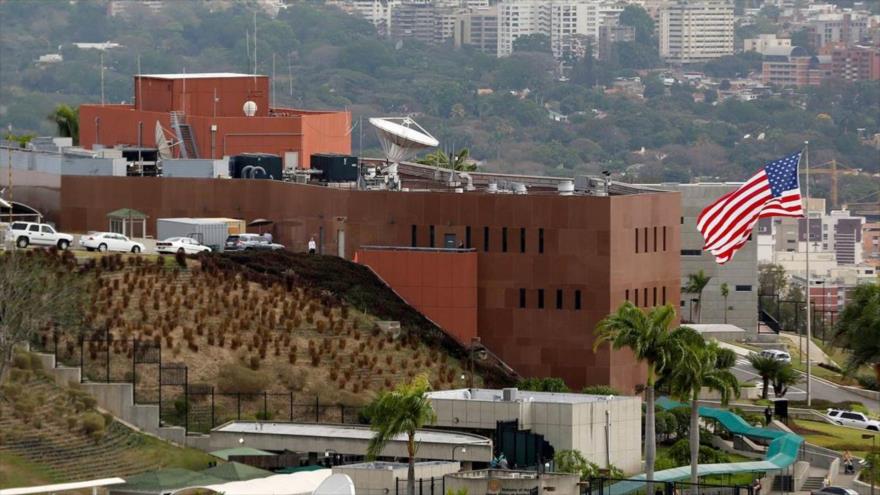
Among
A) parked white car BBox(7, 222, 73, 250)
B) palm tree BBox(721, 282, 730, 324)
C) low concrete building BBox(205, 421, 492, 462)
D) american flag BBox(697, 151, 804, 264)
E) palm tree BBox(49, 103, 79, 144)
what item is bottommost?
low concrete building BBox(205, 421, 492, 462)

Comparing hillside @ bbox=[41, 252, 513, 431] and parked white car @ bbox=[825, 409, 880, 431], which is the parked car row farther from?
parked white car @ bbox=[825, 409, 880, 431]

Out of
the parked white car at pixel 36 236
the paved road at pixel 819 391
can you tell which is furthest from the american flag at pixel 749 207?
the parked white car at pixel 36 236

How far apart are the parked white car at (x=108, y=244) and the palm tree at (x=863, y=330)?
26877mm

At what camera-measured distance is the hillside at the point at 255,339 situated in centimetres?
8494

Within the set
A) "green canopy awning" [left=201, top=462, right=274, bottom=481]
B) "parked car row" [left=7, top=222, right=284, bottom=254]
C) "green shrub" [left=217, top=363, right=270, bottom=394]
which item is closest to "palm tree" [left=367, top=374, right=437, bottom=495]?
"green canopy awning" [left=201, top=462, right=274, bottom=481]

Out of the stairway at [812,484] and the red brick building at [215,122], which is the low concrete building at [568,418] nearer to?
the stairway at [812,484]

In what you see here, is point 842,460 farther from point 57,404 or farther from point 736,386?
point 57,404

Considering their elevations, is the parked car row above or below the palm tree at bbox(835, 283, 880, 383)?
above

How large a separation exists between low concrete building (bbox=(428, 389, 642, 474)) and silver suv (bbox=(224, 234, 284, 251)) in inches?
894

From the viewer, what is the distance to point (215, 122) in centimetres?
12369

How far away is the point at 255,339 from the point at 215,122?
33.3 meters

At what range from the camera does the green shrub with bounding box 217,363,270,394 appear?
3413 inches

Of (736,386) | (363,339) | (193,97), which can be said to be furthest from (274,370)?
(193,97)

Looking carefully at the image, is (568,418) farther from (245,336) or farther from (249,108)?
(249,108)
